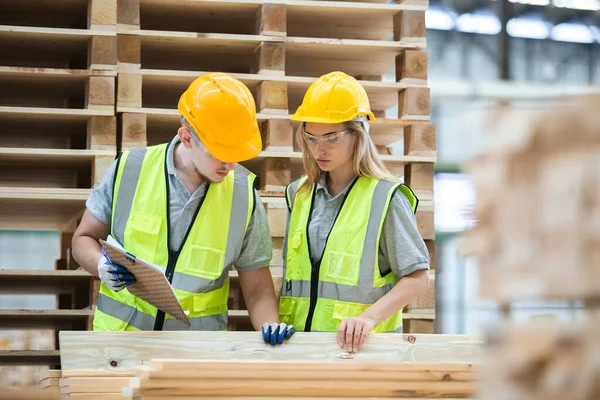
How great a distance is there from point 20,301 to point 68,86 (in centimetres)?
896

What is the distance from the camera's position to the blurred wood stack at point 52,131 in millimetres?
4793

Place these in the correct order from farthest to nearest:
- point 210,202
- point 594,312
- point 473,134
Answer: point 210,202 → point 473,134 → point 594,312

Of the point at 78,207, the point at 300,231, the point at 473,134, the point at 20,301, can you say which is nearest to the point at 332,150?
the point at 300,231

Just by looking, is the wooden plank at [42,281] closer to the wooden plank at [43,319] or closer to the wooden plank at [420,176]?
the wooden plank at [43,319]

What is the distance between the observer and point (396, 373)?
2576mm

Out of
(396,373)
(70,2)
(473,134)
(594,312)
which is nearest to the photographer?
(594,312)

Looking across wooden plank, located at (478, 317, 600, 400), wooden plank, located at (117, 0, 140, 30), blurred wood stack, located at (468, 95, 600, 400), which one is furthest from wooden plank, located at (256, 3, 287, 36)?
wooden plank, located at (478, 317, 600, 400)

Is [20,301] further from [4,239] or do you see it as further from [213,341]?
[213,341]

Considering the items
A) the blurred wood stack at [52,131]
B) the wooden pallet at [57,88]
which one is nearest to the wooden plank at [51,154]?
the blurred wood stack at [52,131]

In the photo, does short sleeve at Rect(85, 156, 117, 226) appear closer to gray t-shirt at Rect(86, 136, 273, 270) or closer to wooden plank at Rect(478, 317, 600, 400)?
gray t-shirt at Rect(86, 136, 273, 270)

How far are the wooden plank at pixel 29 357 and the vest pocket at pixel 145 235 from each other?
3.79ft

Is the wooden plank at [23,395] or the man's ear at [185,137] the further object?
the man's ear at [185,137]

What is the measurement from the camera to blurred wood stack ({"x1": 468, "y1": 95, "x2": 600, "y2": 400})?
1439 millimetres

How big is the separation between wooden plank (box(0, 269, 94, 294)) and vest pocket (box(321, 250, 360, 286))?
4.56 ft
